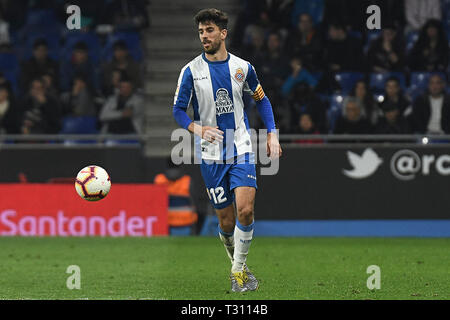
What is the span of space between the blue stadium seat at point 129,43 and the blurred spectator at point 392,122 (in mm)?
5062

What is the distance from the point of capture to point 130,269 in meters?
9.92

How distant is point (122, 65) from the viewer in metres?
17.0

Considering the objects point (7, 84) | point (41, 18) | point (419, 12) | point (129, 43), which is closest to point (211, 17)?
point (7, 84)

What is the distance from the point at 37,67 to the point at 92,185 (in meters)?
8.34

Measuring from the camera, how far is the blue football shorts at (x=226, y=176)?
8.01 metres

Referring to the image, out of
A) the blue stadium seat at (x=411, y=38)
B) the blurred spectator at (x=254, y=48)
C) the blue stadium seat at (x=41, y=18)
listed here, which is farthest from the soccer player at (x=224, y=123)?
the blue stadium seat at (x=41, y=18)

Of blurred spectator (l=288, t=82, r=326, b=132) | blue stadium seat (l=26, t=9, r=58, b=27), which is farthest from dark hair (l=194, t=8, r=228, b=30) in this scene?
blue stadium seat (l=26, t=9, r=58, b=27)

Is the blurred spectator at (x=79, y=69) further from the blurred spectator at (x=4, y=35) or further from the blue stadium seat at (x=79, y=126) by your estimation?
the blurred spectator at (x=4, y=35)

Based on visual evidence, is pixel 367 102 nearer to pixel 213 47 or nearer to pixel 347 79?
pixel 347 79
